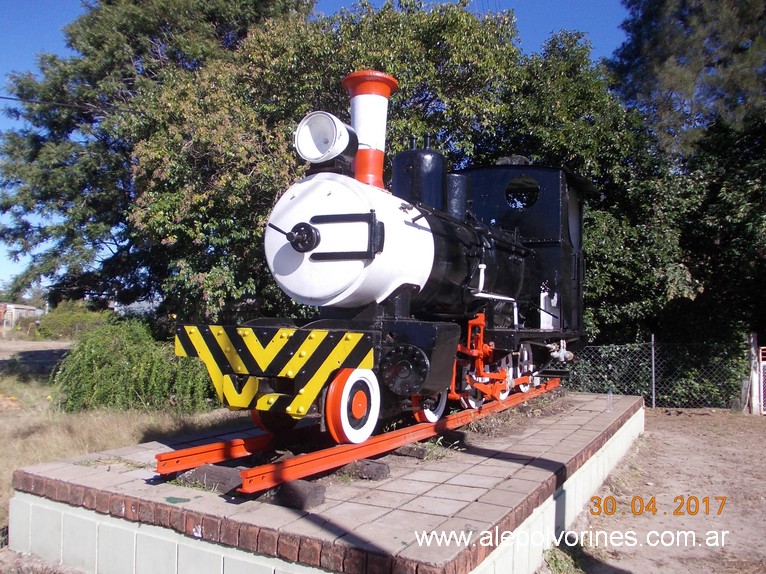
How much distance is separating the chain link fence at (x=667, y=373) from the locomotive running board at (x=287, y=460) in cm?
699

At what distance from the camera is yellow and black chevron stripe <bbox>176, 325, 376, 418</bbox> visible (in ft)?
12.4

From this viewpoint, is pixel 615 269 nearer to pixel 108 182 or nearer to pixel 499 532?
pixel 499 532

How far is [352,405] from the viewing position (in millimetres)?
3992

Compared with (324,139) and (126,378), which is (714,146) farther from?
(126,378)

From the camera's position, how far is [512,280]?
6.45m

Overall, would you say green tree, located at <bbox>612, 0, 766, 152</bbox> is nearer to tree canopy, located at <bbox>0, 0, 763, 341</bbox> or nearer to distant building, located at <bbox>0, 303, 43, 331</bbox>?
tree canopy, located at <bbox>0, 0, 763, 341</bbox>

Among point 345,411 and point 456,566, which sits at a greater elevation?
point 345,411

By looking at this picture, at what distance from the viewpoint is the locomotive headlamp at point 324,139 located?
440 centimetres

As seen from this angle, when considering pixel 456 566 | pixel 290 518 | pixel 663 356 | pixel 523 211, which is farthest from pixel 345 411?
pixel 663 356

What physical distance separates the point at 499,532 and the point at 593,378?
9.15m

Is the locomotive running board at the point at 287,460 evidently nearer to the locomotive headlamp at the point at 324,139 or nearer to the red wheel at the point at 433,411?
the red wheel at the point at 433,411

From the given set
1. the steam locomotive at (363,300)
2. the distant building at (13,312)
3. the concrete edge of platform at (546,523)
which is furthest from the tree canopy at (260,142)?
the distant building at (13,312)

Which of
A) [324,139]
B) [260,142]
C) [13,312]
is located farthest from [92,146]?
[13,312]

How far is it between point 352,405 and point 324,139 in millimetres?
1949
